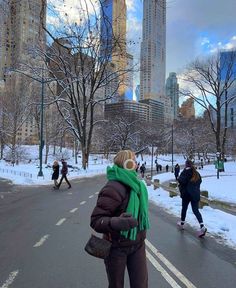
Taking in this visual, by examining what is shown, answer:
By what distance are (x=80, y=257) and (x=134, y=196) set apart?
364cm

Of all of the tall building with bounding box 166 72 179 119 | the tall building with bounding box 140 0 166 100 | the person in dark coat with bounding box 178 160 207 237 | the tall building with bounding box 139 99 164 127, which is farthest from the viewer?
the tall building with bounding box 139 99 164 127

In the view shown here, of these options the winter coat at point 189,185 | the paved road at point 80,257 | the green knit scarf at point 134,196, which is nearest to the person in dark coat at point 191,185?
the winter coat at point 189,185

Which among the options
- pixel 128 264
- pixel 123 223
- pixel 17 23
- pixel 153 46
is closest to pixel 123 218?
pixel 123 223

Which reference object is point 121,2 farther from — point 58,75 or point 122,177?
point 58,75

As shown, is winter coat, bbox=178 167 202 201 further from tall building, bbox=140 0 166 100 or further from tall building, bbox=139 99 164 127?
tall building, bbox=139 99 164 127

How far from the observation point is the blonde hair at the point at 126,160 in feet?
13.1

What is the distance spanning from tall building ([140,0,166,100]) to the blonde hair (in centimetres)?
528

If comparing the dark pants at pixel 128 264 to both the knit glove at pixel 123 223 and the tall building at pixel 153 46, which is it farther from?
the tall building at pixel 153 46

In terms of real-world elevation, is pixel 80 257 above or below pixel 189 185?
below

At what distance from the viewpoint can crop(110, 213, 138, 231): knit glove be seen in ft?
12.0

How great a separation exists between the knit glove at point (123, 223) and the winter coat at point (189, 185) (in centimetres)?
628

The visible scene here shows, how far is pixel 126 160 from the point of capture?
4.01m

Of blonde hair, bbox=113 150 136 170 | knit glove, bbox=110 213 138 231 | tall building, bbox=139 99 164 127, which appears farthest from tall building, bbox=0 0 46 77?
tall building, bbox=139 99 164 127

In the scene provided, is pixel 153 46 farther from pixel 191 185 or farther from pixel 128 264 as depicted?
pixel 128 264
